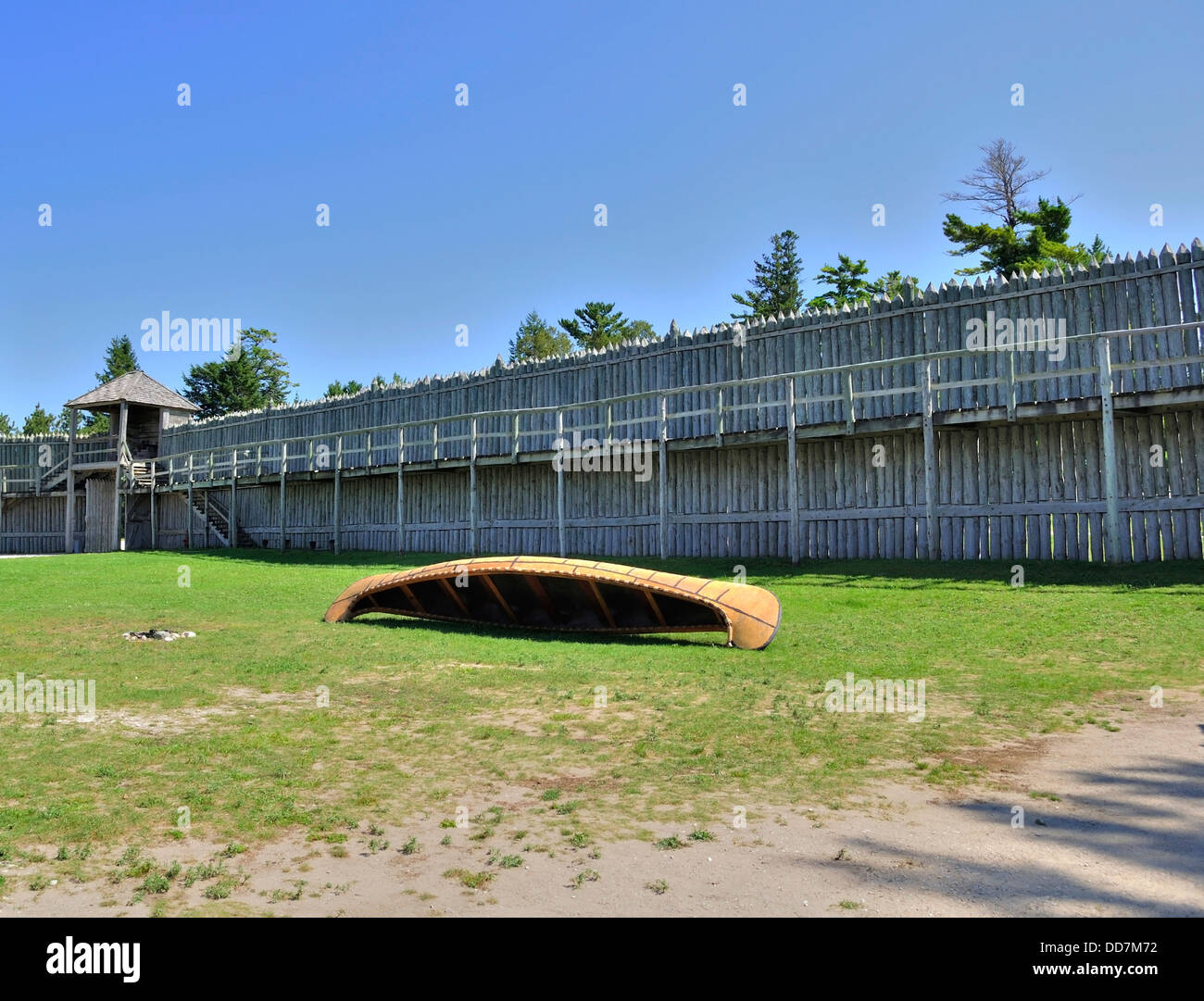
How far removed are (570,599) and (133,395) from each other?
3560 centimetres

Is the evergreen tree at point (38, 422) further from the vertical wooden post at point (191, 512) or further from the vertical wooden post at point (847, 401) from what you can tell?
the vertical wooden post at point (847, 401)

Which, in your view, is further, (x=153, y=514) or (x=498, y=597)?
(x=153, y=514)

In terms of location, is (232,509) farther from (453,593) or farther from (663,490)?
(453,593)

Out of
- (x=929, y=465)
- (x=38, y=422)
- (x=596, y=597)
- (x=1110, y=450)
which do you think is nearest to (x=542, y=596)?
(x=596, y=597)

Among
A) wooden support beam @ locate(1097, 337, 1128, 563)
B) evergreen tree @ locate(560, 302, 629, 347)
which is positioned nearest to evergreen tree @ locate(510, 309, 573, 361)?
evergreen tree @ locate(560, 302, 629, 347)

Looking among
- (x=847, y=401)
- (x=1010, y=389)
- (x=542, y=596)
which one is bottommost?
(x=542, y=596)

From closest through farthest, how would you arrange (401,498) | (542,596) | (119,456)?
(542,596), (401,498), (119,456)

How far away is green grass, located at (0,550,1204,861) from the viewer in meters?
5.64

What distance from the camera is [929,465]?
1700 cm

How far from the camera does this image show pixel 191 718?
308 inches

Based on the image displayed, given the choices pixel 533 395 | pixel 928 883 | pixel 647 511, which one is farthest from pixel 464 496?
pixel 928 883
